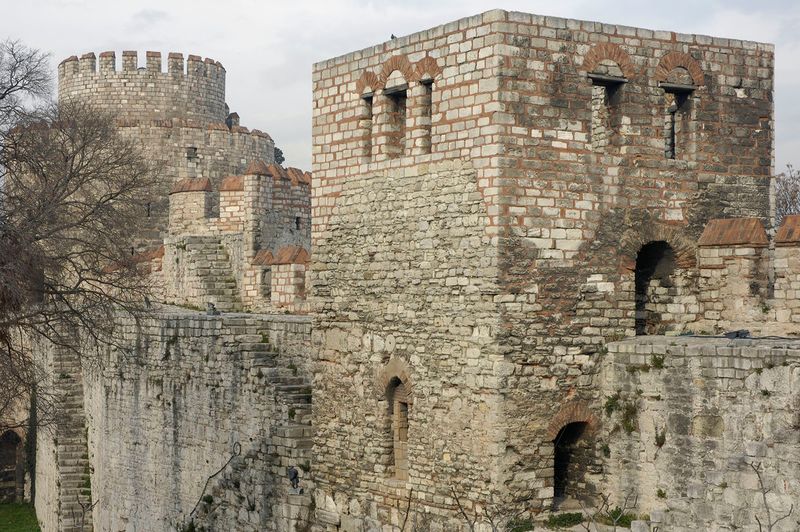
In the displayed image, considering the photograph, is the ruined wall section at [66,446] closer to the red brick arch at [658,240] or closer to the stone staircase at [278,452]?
the stone staircase at [278,452]

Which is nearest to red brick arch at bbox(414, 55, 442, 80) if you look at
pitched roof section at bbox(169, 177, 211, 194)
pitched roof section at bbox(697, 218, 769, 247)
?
pitched roof section at bbox(697, 218, 769, 247)

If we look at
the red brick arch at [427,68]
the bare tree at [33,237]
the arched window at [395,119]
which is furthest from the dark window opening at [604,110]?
the bare tree at [33,237]

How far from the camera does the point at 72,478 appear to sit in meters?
25.6

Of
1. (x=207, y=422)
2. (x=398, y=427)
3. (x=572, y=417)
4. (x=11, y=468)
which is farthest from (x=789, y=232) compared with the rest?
(x=11, y=468)

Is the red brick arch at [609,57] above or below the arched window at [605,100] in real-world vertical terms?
above

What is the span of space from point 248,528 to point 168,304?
9.02m

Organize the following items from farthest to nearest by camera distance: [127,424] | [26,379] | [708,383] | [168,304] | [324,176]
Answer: [168,304] → [127,424] → [26,379] → [324,176] → [708,383]

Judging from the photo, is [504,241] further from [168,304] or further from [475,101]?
[168,304]

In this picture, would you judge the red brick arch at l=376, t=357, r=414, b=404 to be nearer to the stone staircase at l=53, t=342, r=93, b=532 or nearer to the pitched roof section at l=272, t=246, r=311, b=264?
the pitched roof section at l=272, t=246, r=311, b=264

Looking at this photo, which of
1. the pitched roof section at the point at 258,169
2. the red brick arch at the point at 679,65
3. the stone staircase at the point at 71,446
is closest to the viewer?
the red brick arch at the point at 679,65

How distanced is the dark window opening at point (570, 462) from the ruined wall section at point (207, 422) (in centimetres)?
349

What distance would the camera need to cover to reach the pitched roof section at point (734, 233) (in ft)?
43.7

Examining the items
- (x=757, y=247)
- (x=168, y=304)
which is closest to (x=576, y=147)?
(x=757, y=247)

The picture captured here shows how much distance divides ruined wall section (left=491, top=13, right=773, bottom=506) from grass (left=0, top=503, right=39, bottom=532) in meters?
19.6
